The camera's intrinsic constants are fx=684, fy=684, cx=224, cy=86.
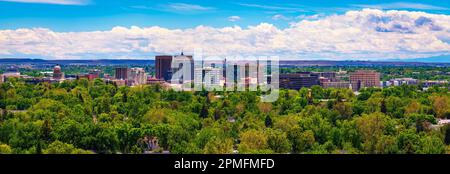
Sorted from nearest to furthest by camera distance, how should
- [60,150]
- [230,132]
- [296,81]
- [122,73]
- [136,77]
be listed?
[60,150] < [230,132] < [296,81] < [136,77] < [122,73]

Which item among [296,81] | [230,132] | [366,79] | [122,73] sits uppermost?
[230,132]

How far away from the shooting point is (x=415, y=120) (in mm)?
38125

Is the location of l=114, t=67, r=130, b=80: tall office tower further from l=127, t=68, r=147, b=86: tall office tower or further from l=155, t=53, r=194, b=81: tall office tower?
l=155, t=53, r=194, b=81: tall office tower

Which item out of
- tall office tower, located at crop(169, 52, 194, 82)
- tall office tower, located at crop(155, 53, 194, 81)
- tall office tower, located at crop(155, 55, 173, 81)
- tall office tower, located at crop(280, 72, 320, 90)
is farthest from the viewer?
tall office tower, located at crop(155, 55, 173, 81)

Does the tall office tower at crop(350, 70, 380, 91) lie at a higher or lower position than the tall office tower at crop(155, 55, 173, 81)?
lower

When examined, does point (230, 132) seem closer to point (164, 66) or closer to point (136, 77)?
point (136, 77)

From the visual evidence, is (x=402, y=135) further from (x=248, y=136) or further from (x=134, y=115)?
(x=134, y=115)

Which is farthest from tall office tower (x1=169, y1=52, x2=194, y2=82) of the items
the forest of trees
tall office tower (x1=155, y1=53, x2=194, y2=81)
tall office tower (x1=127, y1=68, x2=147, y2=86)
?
the forest of trees

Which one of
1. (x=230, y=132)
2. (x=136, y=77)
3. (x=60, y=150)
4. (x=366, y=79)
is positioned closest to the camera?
(x=60, y=150)

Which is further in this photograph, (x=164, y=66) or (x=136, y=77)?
(x=164, y=66)

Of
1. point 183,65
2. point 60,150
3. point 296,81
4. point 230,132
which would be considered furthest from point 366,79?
point 60,150

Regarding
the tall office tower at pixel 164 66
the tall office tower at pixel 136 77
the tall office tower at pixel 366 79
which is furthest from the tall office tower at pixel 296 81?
the tall office tower at pixel 164 66

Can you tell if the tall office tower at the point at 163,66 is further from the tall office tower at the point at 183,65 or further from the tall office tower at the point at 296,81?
the tall office tower at the point at 296,81
